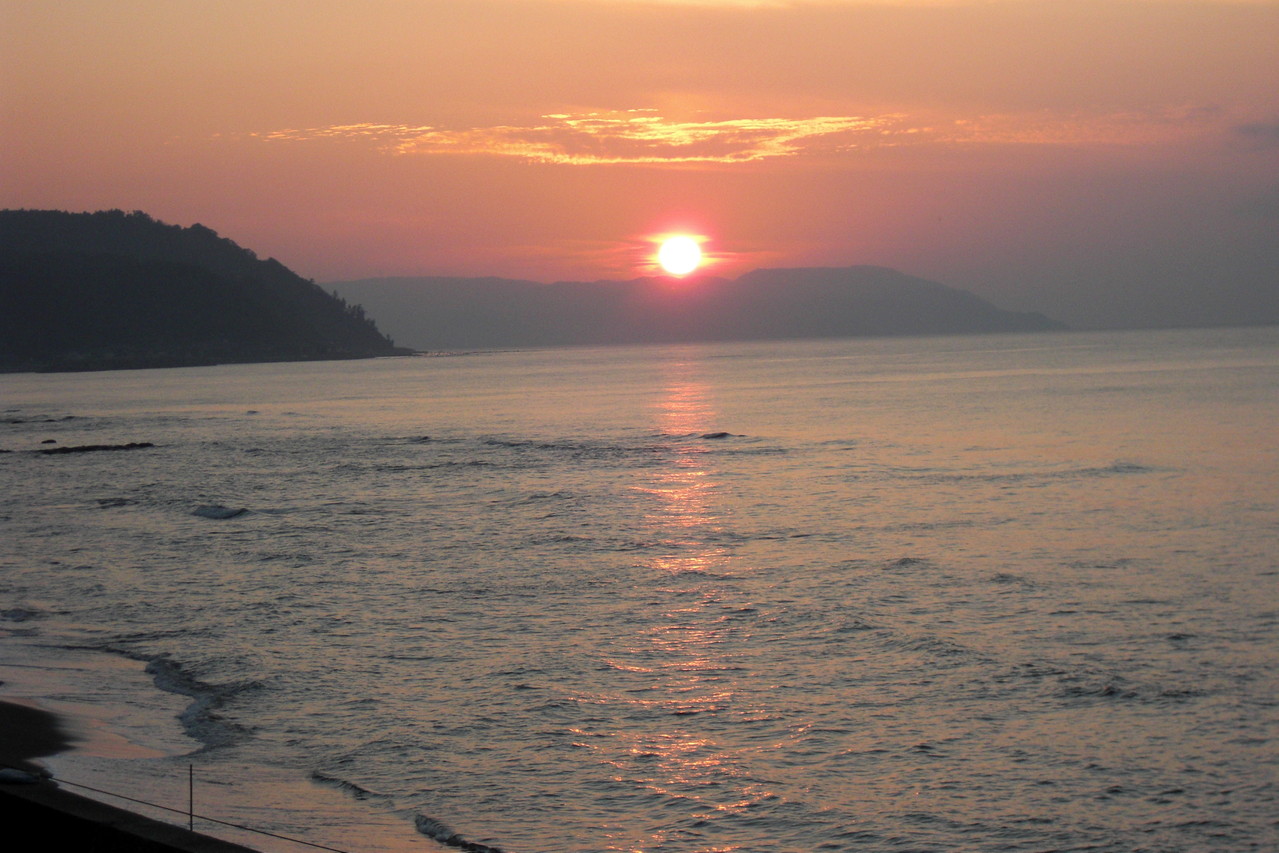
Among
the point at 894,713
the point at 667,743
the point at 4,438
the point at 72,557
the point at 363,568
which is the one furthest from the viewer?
A: the point at 4,438

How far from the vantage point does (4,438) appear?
57.3 meters

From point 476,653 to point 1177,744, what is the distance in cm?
739

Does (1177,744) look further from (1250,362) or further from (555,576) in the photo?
(1250,362)

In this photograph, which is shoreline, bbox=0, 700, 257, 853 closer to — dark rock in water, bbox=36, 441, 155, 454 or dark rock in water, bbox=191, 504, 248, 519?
dark rock in water, bbox=191, 504, 248, 519

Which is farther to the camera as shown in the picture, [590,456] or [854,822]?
[590,456]

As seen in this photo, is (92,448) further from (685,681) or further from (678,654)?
(685,681)

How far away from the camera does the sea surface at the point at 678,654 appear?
347 inches

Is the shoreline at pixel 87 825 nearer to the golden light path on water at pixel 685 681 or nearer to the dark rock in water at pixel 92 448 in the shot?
the golden light path on water at pixel 685 681

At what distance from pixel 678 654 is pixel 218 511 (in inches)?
689

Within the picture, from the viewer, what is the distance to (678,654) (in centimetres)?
1322

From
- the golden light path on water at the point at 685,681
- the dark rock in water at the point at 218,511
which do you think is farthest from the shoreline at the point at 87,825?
the dark rock in water at the point at 218,511

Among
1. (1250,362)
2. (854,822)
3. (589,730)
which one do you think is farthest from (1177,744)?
(1250,362)

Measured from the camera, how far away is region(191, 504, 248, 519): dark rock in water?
27.1m

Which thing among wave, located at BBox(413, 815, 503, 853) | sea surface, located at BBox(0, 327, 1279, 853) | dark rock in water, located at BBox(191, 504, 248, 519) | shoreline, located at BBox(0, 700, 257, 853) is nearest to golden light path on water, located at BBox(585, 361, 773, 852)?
sea surface, located at BBox(0, 327, 1279, 853)
